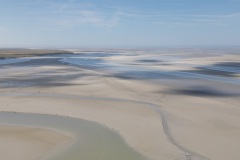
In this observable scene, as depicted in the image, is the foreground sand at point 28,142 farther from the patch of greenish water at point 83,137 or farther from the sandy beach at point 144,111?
the patch of greenish water at point 83,137

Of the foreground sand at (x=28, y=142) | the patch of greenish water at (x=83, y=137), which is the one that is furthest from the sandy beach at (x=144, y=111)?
the patch of greenish water at (x=83, y=137)

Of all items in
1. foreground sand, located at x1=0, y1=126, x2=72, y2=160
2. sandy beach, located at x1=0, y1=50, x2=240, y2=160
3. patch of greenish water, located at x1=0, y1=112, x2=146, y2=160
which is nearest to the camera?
patch of greenish water, located at x1=0, y1=112, x2=146, y2=160

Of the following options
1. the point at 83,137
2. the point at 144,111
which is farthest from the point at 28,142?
the point at 144,111

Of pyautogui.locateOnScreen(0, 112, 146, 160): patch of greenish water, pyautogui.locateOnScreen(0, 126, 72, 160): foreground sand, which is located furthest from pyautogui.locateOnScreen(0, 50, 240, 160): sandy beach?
pyautogui.locateOnScreen(0, 112, 146, 160): patch of greenish water

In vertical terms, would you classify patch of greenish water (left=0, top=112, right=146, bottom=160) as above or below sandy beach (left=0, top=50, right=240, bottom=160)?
below

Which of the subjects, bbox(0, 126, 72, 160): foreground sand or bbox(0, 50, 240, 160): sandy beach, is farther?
bbox(0, 50, 240, 160): sandy beach

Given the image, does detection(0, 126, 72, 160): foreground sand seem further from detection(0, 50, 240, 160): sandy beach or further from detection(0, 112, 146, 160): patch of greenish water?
detection(0, 112, 146, 160): patch of greenish water

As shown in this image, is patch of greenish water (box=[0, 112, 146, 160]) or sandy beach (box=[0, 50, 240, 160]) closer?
patch of greenish water (box=[0, 112, 146, 160])

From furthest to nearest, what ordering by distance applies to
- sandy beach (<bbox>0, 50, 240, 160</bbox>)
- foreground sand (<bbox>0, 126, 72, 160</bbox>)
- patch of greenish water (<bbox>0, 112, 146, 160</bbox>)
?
sandy beach (<bbox>0, 50, 240, 160</bbox>) → foreground sand (<bbox>0, 126, 72, 160</bbox>) → patch of greenish water (<bbox>0, 112, 146, 160</bbox>)

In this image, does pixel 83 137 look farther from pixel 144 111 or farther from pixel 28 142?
pixel 144 111
